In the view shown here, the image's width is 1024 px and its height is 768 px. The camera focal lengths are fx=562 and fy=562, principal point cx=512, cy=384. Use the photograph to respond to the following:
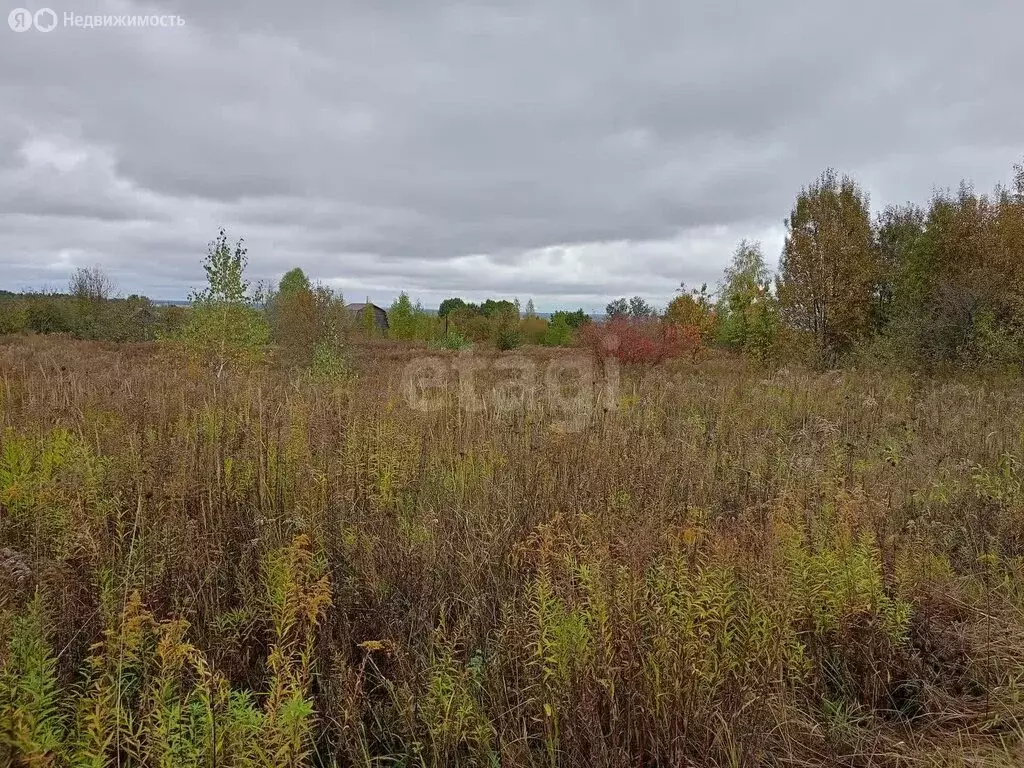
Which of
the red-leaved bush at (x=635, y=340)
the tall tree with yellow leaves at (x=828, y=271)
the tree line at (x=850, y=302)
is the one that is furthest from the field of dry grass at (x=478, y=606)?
the tall tree with yellow leaves at (x=828, y=271)

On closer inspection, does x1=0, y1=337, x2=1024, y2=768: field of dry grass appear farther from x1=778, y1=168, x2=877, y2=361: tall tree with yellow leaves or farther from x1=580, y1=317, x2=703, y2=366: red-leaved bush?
x1=778, y1=168, x2=877, y2=361: tall tree with yellow leaves

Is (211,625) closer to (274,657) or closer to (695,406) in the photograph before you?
(274,657)

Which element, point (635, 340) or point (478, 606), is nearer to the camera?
point (478, 606)

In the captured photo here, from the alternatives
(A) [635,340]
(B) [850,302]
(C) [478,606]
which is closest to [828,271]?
(B) [850,302]

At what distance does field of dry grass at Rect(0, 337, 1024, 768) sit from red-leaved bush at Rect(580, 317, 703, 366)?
41.1 feet

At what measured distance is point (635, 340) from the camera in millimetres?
17141

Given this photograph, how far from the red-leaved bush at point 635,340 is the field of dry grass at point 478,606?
12.5 m

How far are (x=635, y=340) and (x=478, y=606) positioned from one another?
1520 centimetres

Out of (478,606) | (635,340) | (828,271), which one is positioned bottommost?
(478,606)

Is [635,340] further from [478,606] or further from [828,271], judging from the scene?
[478,606]

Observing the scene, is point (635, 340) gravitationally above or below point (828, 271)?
below

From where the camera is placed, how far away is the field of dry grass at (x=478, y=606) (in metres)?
1.99

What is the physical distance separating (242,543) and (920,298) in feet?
64.4

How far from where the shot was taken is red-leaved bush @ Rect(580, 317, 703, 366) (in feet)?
55.7
